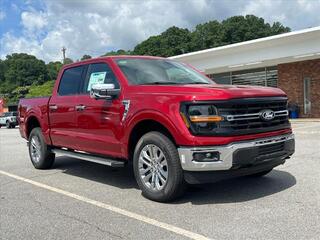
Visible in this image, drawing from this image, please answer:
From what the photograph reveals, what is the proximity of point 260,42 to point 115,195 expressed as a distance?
65.7ft

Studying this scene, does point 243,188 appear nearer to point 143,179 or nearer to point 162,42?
point 143,179

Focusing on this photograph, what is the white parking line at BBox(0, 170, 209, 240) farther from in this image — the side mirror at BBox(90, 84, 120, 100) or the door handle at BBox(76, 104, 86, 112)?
the side mirror at BBox(90, 84, 120, 100)

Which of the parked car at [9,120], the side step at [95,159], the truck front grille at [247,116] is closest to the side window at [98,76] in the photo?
the side step at [95,159]

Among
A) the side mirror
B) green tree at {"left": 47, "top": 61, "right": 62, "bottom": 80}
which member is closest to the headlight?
the side mirror

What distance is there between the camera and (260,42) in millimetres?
24609

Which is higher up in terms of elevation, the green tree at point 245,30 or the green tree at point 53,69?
the green tree at point 245,30

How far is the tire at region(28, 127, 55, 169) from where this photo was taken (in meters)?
8.77

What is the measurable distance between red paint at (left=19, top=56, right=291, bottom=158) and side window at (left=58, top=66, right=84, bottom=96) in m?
0.13

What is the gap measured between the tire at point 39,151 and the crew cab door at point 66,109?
1.64 ft

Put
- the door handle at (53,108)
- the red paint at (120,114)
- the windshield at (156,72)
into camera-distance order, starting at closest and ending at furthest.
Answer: the red paint at (120,114) → the windshield at (156,72) → the door handle at (53,108)

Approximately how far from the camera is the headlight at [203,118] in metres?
5.33

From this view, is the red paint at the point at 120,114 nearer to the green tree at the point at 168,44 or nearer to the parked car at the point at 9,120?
the parked car at the point at 9,120

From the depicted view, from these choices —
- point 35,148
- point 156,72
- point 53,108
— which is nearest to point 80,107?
point 53,108

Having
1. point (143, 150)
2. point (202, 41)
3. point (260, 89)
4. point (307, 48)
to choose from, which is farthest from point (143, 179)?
point (202, 41)
